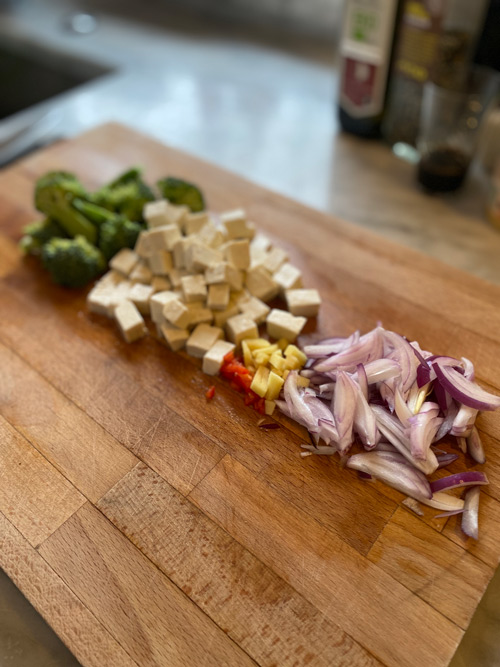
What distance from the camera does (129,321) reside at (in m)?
1.89

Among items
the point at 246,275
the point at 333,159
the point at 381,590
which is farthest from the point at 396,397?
the point at 333,159

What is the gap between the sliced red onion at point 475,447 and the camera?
5.02 ft

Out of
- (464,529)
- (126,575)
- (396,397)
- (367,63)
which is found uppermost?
(367,63)

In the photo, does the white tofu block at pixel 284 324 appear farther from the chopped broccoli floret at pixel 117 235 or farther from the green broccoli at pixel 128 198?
the green broccoli at pixel 128 198

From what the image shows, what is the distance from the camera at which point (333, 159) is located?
2.96 metres

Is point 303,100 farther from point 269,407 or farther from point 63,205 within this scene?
point 269,407

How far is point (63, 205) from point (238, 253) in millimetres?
805

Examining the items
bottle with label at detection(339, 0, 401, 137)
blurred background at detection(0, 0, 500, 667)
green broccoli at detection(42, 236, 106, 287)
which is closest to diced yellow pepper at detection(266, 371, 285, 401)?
blurred background at detection(0, 0, 500, 667)

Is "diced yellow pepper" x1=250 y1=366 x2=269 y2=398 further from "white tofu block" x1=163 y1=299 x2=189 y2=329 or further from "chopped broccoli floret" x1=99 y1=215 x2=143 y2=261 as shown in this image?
"chopped broccoli floret" x1=99 y1=215 x2=143 y2=261

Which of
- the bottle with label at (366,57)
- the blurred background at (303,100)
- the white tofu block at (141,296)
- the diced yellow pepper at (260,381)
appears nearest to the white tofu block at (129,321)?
the white tofu block at (141,296)

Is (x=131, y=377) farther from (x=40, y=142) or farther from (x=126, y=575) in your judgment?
(x=40, y=142)

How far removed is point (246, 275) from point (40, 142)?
1.68m

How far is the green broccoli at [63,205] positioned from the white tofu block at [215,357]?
0.85m

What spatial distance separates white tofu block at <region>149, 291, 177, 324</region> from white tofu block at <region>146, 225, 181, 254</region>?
0.65ft
